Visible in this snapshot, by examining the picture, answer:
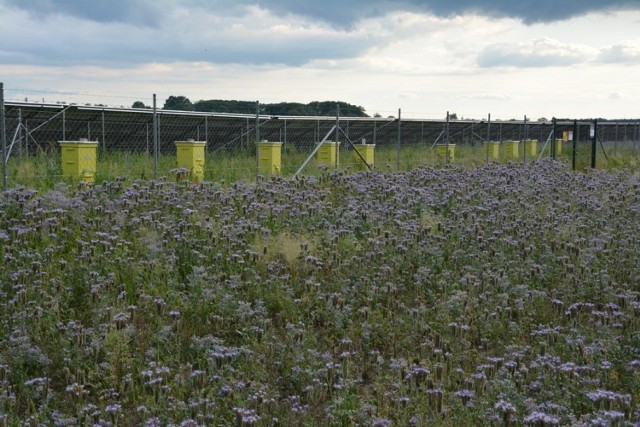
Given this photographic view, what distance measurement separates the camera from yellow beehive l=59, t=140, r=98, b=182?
1568 centimetres

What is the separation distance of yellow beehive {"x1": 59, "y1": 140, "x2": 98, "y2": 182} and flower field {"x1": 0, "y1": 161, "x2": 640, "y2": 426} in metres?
5.20

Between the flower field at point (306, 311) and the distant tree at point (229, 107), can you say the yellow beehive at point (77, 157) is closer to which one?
the flower field at point (306, 311)

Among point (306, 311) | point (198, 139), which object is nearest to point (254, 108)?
point (198, 139)

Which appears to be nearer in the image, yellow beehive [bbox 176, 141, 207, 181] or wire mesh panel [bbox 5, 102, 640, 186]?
yellow beehive [bbox 176, 141, 207, 181]

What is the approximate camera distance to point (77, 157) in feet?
51.6

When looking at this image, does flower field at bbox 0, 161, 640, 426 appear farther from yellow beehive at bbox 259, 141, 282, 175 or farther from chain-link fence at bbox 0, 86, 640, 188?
yellow beehive at bbox 259, 141, 282, 175

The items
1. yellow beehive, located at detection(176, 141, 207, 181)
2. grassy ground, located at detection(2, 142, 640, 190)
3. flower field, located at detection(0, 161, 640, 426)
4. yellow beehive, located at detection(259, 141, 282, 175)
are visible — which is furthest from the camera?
yellow beehive, located at detection(259, 141, 282, 175)

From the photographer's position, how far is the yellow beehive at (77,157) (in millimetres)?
15680

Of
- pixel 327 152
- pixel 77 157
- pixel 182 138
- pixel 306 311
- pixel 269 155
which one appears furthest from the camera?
pixel 182 138

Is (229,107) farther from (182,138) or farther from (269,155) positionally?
(269,155)

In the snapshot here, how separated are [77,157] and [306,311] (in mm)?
9961

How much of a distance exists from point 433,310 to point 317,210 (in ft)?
10.8

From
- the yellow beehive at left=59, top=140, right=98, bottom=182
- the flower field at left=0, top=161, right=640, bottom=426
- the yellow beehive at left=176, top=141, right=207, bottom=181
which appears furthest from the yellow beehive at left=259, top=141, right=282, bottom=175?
the flower field at left=0, top=161, right=640, bottom=426

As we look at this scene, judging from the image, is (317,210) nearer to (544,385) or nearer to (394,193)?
(394,193)
